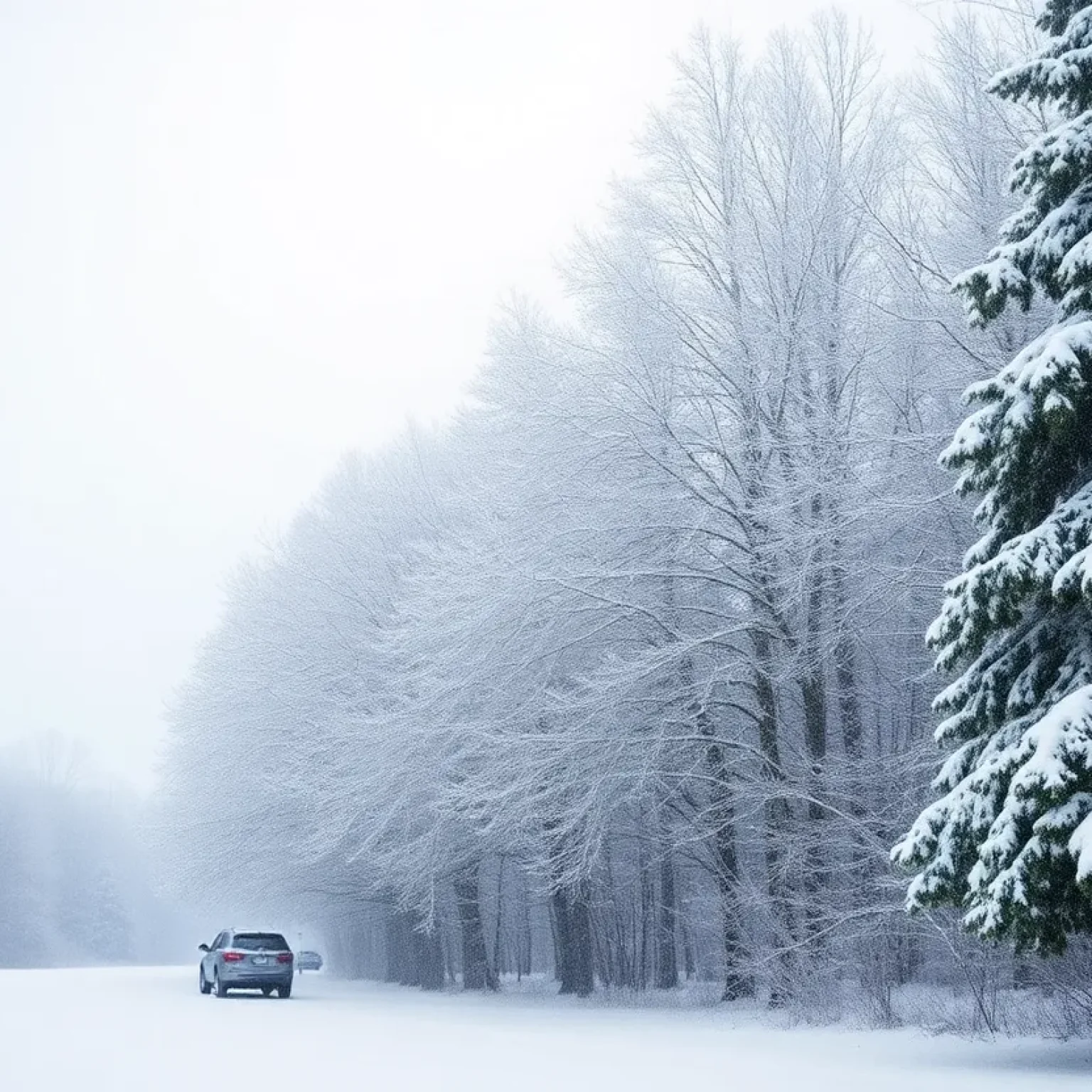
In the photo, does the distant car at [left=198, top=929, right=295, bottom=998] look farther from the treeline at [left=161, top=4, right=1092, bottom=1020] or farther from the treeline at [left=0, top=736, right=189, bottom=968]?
the treeline at [left=0, top=736, right=189, bottom=968]

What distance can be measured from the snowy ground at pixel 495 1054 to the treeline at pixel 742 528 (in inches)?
66.4

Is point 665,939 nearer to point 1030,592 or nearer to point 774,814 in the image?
point 774,814

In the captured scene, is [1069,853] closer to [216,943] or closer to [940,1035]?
[940,1035]

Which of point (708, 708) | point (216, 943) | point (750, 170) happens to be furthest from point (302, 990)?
point (750, 170)

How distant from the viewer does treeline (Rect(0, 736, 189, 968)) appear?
104000mm

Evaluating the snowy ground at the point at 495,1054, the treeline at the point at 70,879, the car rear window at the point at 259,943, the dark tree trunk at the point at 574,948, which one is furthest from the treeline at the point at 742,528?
the treeline at the point at 70,879

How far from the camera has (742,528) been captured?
18219mm

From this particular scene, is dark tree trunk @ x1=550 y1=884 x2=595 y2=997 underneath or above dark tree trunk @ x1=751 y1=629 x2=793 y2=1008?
underneath

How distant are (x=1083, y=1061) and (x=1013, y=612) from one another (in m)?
3.84

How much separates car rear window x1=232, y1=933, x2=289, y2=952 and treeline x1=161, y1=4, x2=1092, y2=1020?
646cm

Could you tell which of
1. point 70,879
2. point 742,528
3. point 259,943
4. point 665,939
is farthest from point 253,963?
point 70,879

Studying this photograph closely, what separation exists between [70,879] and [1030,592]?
399 ft

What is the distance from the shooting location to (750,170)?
19172 millimetres

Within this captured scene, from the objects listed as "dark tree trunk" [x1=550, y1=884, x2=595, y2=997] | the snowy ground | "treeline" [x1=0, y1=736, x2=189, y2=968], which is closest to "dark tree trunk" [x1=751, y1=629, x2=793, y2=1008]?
the snowy ground
